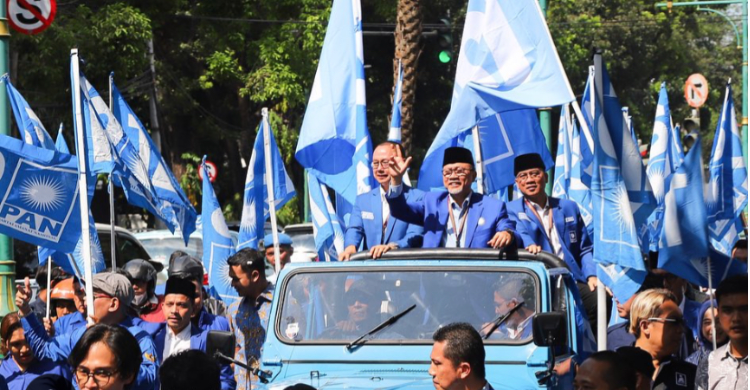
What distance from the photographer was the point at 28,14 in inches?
491

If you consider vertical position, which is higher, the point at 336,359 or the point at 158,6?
the point at 158,6


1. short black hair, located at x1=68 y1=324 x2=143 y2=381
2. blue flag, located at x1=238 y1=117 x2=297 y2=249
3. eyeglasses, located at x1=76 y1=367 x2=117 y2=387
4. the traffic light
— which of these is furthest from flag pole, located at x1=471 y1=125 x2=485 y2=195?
the traffic light

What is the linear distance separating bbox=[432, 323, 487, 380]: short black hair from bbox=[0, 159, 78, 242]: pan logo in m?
3.99

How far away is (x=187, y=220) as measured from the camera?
426 inches

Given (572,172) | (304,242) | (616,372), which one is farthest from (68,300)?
(304,242)

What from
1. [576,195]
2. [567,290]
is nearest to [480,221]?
[567,290]

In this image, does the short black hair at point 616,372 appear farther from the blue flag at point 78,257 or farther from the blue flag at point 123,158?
the blue flag at point 123,158

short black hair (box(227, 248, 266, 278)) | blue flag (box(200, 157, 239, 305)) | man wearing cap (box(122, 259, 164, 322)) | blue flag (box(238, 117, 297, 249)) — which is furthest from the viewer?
blue flag (box(238, 117, 297, 249))

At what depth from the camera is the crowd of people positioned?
5535 mm

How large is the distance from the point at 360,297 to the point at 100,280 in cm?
145

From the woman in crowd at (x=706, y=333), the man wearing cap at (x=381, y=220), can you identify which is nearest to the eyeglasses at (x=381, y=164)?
the man wearing cap at (x=381, y=220)

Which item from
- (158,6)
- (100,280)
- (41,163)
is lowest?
(100,280)

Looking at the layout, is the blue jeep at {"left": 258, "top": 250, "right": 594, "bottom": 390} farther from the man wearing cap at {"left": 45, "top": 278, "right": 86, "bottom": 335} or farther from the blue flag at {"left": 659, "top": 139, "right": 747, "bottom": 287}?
the man wearing cap at {"left": 45, "top": 278, "right": 86, "bottom": 335}

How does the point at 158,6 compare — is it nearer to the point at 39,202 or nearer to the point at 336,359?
the point at 39,202
